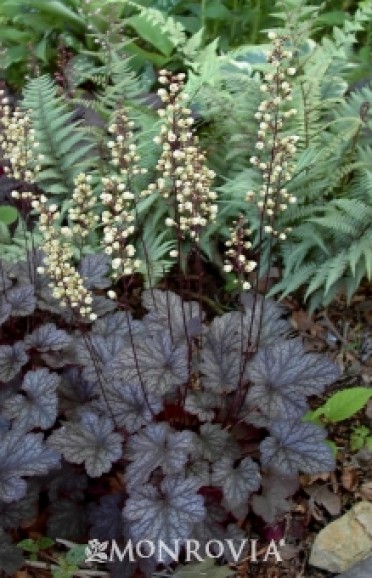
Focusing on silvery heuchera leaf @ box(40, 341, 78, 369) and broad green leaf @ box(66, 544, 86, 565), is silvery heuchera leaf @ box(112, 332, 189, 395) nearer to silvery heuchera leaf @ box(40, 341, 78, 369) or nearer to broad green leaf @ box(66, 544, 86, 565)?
silvery heuchera leaf @ box(40, 341, 78, 369)

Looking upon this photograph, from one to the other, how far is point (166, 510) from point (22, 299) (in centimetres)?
101

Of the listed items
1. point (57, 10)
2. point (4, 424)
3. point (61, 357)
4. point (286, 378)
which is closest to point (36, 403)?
point (4, 424)

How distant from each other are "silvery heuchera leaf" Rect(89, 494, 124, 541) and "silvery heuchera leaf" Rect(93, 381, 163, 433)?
0.84 ft

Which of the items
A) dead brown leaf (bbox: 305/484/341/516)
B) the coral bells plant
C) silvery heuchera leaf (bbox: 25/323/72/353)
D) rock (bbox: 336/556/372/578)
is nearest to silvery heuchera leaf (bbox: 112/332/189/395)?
the coral bells plant

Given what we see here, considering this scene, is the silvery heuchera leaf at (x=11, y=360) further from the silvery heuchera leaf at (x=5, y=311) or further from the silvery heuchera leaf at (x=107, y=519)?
the silvery heuchera leaf at (x=107, y=519)

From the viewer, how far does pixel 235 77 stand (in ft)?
11.8

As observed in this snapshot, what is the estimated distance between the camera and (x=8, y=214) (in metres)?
3.47

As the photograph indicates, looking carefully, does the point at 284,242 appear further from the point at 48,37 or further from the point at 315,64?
the point at 48,37

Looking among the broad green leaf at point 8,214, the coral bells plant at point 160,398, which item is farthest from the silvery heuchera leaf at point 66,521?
the broad green leaf at point 8,214

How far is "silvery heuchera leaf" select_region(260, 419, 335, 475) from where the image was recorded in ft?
8.09

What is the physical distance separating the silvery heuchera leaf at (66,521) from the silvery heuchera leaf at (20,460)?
0.30m

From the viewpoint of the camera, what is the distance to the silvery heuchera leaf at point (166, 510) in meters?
2.31

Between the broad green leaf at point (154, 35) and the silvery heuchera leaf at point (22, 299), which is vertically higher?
the broad green leaf at point (154, 35)

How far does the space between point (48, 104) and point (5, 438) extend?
181cm
